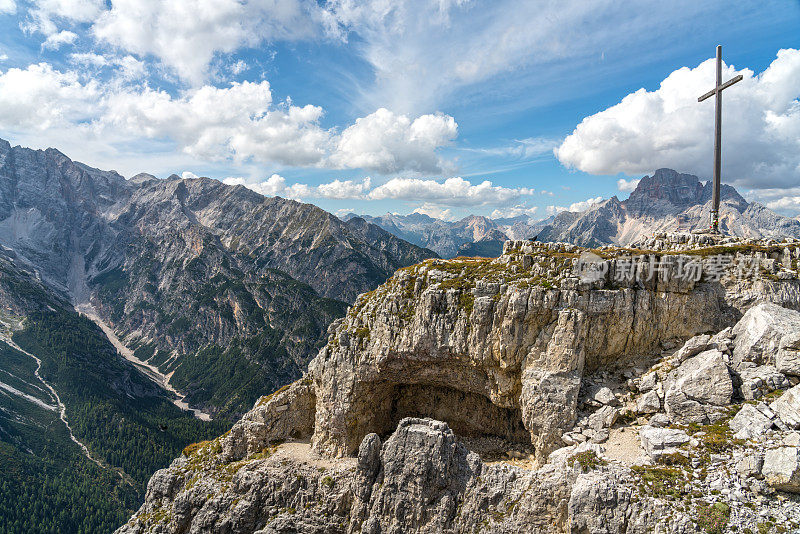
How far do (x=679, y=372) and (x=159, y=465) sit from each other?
185792 millimetres

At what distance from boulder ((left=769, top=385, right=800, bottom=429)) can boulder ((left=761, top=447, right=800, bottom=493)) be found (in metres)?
2.31

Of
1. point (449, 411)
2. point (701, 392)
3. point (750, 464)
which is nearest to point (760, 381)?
point (701, 392)

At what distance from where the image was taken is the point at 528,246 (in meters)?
41.6

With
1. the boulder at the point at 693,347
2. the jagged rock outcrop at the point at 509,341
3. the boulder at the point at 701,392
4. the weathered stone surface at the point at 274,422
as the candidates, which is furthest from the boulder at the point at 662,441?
the weathered stone surface at the point at 274,422

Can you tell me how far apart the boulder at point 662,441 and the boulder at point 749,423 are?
2.94m

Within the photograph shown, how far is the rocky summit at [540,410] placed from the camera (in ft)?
78.2

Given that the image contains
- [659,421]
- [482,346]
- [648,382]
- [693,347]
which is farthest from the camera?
[482,346]

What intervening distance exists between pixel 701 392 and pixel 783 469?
6704mm

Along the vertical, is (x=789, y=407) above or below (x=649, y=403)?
above

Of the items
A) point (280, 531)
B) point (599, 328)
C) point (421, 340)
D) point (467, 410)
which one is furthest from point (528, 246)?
point (280, 531)

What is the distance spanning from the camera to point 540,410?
107ft

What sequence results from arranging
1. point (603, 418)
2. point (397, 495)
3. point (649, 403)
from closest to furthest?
1. point (649, 403)
2. point (603, 418)
3. point (397, 495)

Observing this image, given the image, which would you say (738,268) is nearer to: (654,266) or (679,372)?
(654,266)

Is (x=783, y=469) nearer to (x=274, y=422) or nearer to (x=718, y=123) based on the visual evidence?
(x=718, y=123)
